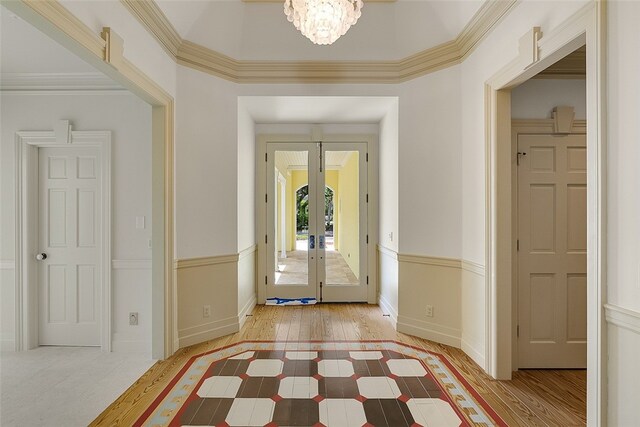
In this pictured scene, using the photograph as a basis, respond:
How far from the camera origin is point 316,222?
5.20 metres

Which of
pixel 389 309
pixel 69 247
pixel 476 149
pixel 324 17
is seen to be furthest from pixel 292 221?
pixel 324 17

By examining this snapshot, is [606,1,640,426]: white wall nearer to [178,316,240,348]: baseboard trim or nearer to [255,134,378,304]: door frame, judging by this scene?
[178,316,240,348]: baseboard trim

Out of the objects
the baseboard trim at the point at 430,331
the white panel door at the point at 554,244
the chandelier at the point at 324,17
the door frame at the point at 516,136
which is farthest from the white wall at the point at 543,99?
the baseboard trim at the point at 430,331

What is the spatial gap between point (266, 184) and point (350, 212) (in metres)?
1.35

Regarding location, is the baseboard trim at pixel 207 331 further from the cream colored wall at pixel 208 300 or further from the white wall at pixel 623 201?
the white wall at pixel 623 201

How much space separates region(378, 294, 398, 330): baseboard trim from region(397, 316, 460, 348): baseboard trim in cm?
12

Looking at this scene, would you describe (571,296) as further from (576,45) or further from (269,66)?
(269,66)

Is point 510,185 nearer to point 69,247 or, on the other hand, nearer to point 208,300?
point 208,300

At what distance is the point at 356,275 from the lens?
17.1 ft

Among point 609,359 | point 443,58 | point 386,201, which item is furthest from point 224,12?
point 609,359

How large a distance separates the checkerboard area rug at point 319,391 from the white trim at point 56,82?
2849 mm

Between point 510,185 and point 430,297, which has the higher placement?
point 510,185

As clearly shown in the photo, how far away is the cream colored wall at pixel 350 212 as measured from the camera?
5.21m

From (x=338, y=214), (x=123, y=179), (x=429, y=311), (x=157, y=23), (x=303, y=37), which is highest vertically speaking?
(x=303, y=37)
